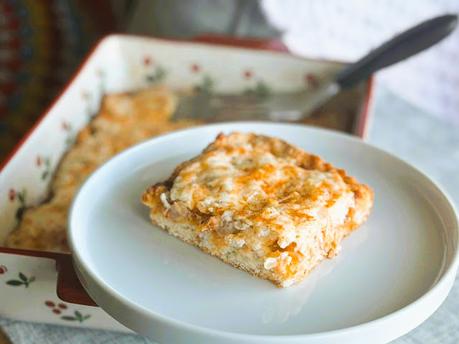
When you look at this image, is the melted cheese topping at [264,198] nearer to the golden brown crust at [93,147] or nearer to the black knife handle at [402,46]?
the golden brown crust at [93,147]

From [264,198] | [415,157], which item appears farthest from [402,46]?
[264,198]

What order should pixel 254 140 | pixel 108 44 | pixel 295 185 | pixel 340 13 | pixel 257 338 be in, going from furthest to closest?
pixel 340 13 < pixel 108 44 < pixel 254 140 < pixel 295 185 < pixel 257 338

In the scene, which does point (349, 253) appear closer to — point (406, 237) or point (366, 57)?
point (406, 237)

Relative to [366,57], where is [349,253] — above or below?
below

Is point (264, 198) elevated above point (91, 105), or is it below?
above

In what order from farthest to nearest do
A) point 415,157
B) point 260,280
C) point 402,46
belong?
point 415,157, point 402,46, point 260,280

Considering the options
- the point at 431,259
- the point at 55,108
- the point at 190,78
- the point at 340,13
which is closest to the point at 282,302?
the point at 431,259

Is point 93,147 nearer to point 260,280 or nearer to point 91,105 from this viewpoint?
point 91,105
